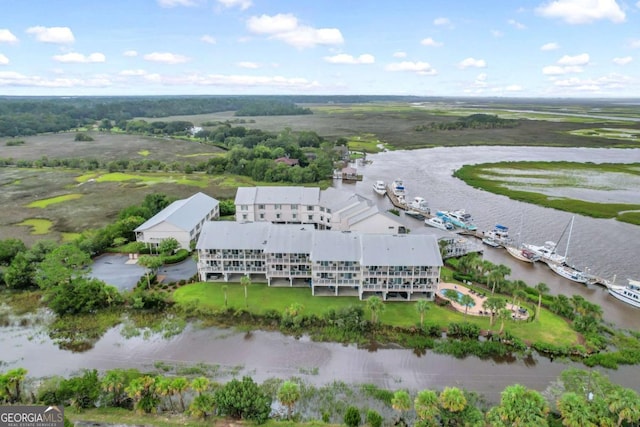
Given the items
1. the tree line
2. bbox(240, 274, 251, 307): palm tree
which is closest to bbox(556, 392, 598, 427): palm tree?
the tree line

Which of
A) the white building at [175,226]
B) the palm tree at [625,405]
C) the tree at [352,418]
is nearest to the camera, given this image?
the palm tree at [625,405]

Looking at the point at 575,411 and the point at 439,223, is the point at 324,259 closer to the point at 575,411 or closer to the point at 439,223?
the point at 575,411

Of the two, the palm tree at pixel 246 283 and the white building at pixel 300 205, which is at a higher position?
the white building at pixel 300 205

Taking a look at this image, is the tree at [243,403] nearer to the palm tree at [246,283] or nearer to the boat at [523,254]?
the palm tree at [246,283]


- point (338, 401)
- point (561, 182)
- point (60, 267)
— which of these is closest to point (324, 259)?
point (338, 401)

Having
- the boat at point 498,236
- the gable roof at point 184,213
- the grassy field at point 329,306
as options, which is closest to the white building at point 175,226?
the gable roof at point 184,213

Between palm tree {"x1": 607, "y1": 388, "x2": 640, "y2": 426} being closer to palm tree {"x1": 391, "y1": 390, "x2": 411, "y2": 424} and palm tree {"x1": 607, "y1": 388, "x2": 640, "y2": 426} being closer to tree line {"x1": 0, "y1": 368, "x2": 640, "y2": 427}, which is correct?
tree line {"x1": 0, "y1": 368, "x2": 640, "y2": 427}

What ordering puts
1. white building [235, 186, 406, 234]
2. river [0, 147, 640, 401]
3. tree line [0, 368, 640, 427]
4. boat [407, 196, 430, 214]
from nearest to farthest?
tree line [0, 368, 640, 427]
river [0, 147, 640, 401]
white building [235, 186, 406, 234]
boat [407, 196, 430, 214]
